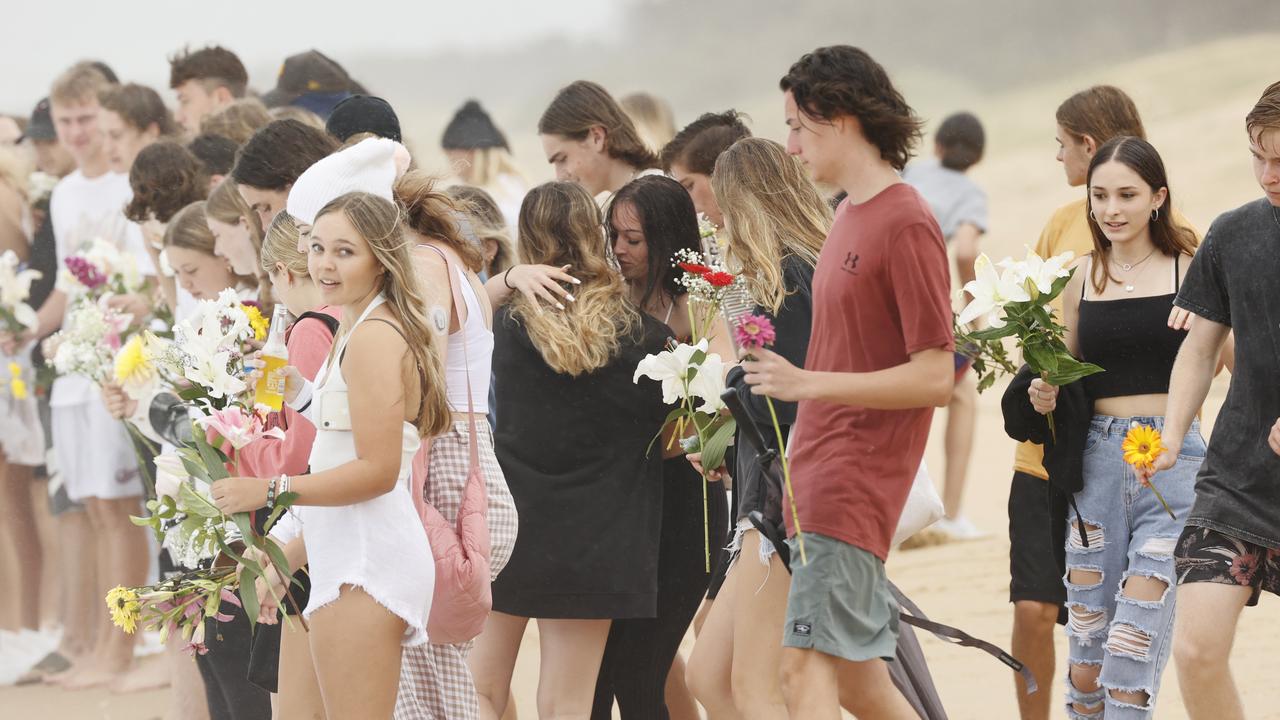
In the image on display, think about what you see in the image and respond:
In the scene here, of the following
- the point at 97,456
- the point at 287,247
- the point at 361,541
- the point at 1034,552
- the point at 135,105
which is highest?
the point at 135,105

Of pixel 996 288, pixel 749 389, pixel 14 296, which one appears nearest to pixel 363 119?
pixel 749 389

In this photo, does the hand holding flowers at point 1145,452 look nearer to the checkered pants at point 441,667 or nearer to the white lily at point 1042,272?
the white lily at point 1042,272

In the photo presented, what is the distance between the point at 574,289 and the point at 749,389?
28.3 inches

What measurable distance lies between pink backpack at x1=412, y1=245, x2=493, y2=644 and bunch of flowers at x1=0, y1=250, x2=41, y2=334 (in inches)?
171

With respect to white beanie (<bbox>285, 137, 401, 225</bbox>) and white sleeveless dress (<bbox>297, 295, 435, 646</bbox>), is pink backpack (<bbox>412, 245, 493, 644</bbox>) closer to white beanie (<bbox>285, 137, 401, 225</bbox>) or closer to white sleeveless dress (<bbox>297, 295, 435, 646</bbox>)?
white sleeveless dress (<bbox>297, 295, 435, 646</bbox>)

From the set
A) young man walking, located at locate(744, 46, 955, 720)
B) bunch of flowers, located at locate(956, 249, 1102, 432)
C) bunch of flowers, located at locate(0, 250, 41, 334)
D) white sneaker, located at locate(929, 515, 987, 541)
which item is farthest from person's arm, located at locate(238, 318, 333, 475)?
white sneaker, located at locate(929, 515, 987, 541)

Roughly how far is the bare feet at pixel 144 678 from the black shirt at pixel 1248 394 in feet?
14.8

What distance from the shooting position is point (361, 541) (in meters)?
3.61

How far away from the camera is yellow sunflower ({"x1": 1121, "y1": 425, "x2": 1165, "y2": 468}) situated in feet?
14.1

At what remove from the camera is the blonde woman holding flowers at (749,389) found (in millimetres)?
4070

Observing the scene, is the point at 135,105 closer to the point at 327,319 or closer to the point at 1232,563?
the point at 327,319

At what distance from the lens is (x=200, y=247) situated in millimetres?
5441

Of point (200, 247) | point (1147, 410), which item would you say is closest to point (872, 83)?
point (1147, 410)

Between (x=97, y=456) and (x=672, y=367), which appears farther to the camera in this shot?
(x=97, y=456)
